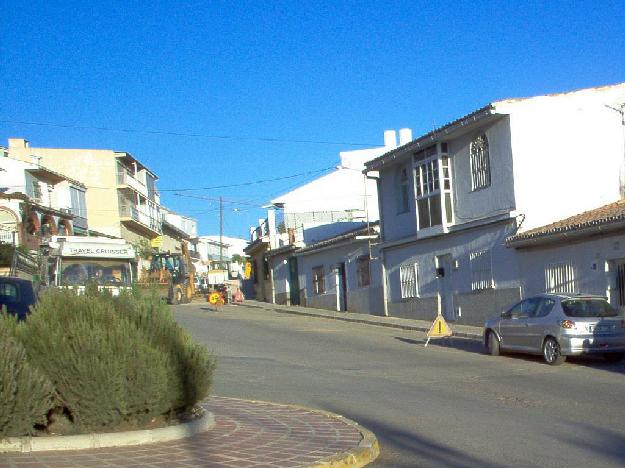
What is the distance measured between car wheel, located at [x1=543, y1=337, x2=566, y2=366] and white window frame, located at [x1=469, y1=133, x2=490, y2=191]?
9.69m

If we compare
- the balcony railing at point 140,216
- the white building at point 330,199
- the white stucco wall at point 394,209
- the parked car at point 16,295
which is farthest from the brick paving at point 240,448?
the balcony railing at point 140,216

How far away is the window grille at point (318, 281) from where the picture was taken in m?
41.9

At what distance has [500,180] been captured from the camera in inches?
1021

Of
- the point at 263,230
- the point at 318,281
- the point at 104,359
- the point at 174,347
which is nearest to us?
the point at 104,359

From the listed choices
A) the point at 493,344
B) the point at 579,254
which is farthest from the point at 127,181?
the point at 493,344

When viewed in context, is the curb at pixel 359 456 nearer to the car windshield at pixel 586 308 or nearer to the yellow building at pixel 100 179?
the car windshield at pixel 586 308

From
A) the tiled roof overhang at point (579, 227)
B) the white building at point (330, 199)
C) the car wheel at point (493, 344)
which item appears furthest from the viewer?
the white building at point (330, 199)

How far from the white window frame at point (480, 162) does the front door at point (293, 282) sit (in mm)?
20268

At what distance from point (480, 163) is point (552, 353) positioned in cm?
1053

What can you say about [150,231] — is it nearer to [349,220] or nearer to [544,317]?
[349,220]

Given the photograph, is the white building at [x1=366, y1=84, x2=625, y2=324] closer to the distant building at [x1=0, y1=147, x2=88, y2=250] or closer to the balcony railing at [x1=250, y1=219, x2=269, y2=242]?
the distant building at [x1=0, y1=147, x2=88, y2=250]

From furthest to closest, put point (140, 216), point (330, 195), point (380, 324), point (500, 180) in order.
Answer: point (140, 216) < point (330, 195) < point (380, 324) < point (500, 180)

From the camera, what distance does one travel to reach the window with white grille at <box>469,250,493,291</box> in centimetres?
2685

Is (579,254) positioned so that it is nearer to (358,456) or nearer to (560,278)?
(560,278)
